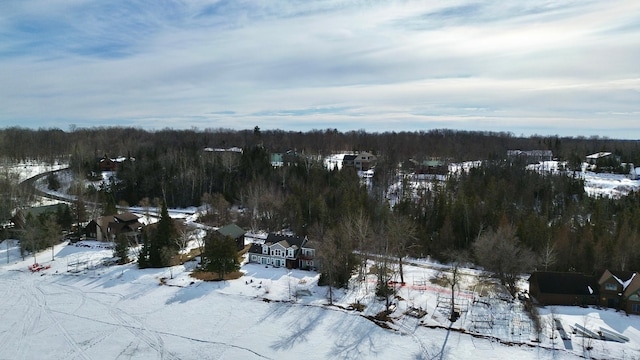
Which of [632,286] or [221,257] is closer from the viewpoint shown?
[632,286]

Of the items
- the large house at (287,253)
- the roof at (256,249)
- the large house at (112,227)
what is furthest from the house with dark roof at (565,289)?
the large house at (112,227)

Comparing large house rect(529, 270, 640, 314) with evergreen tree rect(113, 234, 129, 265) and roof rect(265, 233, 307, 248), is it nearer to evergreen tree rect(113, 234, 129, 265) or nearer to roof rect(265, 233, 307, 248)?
roof rect(265, 233, 307, 248)

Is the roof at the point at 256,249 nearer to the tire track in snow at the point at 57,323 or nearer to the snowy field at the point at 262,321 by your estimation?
the snowy field at the point at 262,321

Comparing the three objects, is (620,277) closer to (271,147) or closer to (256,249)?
(256,249)

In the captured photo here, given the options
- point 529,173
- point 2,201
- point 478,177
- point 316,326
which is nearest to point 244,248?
point 316,326

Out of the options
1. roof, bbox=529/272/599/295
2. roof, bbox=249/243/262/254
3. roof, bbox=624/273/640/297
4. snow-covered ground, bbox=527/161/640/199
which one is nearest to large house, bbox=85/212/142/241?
roof, bbox=249/243/262/254

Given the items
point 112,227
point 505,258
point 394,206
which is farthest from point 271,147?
point 505,258
